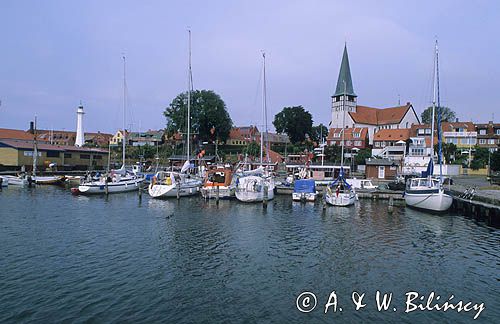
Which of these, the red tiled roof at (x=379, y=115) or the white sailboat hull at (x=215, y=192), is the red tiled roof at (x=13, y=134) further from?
the red tiled roof at (x=379, y=115)

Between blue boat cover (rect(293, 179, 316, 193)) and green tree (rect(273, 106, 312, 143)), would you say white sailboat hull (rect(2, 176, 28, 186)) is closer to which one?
blue boat cover (rect(293, 179, 316, 193))

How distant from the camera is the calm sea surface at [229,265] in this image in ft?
47.9

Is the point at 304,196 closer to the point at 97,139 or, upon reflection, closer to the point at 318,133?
the point at 318,133

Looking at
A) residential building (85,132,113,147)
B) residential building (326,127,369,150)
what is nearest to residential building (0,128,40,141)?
residential building (85,132,113,147)

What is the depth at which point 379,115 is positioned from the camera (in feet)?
419

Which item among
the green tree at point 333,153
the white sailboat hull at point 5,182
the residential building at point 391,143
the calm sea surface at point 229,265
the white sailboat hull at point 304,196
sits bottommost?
the calm sea surface at point 229,265

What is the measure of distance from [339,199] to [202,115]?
66366 millimetres

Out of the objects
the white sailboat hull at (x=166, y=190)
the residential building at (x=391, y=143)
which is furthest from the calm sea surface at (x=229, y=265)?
the residential building at (x=391, y=143)

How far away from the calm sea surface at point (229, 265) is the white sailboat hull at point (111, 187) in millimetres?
12807

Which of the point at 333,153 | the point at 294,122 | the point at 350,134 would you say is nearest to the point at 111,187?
the point at 333,153

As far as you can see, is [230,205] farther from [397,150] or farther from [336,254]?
[397,150]

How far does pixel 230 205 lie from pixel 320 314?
29.2 m

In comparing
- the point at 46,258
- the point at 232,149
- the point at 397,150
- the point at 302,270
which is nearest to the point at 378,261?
the point at 302,270

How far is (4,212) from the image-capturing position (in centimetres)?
3425
